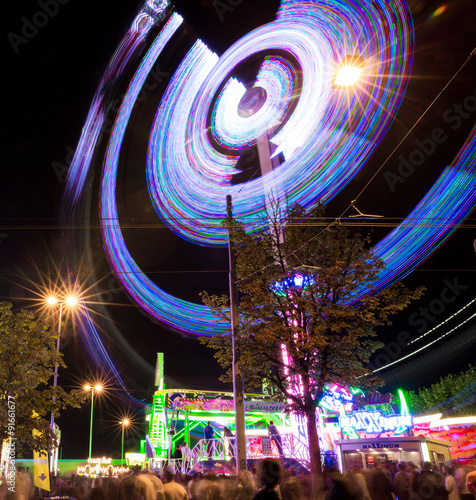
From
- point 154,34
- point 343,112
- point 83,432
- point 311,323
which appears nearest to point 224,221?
point 311,323

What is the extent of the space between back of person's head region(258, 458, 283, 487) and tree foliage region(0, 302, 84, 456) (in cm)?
1400

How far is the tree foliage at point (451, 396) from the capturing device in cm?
5362

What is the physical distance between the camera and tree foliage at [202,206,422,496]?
17125mm

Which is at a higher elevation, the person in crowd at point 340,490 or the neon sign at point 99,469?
the person in crowd at point 340,490

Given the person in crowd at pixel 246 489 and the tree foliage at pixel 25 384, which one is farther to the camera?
the tree foliage at pixel 25 384

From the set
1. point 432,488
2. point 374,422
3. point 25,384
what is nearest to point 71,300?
point 25,384

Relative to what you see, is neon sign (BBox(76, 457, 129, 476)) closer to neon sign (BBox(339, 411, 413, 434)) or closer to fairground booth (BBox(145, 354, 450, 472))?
fairground booth (BBox(145, 354, 450, 472))

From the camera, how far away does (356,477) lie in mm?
6410

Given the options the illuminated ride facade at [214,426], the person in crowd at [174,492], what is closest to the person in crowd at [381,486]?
the person in crowd at [174,492]

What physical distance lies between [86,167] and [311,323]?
50.2ft

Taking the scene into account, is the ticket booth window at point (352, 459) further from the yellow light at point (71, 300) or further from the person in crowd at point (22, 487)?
the person in crowd at point (22, 487)

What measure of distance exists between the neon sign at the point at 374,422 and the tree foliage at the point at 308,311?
29.0 feet

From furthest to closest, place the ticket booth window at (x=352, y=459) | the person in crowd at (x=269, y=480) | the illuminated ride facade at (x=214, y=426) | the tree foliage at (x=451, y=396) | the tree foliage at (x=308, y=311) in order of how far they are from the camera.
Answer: the tree foliage at (x=451, y=396) < the illuminated ride facade at (x=214, y=426) < the ticket booth window at (x=352, y=459) < the tree foliage at (x=308, y=311) < the person in crowd at (x=269, y=480)

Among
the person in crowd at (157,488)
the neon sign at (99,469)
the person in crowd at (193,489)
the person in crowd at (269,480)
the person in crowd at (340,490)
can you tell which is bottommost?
the neon sign at (99,469)
